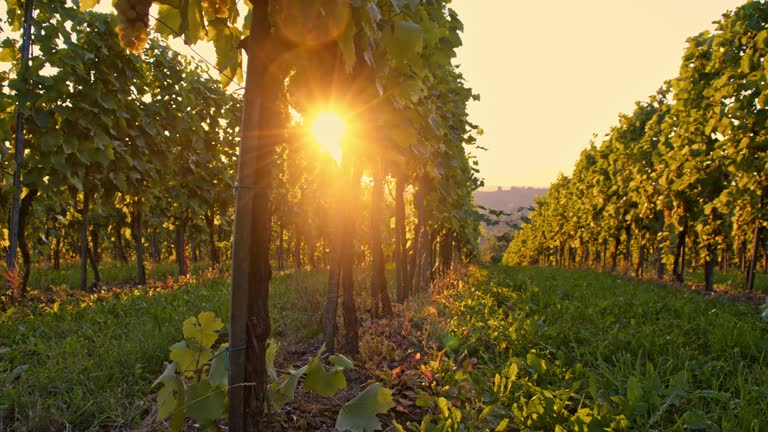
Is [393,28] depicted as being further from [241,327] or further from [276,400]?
[276,400]

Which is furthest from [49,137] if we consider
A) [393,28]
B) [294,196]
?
[393,28]

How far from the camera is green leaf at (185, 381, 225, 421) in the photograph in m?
2.06

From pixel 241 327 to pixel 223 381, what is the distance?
1.23 ft

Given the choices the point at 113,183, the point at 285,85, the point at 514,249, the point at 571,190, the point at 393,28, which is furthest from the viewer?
the point at 514,249

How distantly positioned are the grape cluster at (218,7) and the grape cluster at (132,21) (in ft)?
0.95

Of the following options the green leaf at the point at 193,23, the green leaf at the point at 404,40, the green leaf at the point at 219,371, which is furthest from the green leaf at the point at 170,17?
the green leaf at the point at 219,371

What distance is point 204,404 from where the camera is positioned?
2.07 m

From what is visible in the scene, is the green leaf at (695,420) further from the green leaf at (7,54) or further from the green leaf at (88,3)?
the green leaf at (7,54)

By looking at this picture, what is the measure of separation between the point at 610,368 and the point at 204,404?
3230 mm

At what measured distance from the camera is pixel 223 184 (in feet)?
48.4

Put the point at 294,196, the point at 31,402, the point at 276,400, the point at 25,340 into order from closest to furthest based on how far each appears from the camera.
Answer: the point at 276,400 < the point at 31,402 < the point at 294,196 < the point at 25,340

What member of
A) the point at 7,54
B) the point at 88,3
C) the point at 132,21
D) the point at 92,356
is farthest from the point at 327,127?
the point at 7,54

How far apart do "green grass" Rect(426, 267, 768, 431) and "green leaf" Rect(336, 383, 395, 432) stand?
673 mm

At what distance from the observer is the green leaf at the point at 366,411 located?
2.24 metres
